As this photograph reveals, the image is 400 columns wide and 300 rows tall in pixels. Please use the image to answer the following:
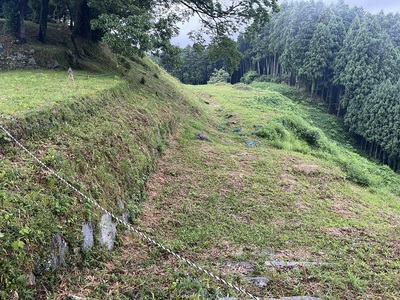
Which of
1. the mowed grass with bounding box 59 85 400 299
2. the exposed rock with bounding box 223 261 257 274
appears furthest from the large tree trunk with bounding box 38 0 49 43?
the exposed rock with bounding box 223 261 257 274

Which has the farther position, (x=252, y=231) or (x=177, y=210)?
(x=177, y=210)

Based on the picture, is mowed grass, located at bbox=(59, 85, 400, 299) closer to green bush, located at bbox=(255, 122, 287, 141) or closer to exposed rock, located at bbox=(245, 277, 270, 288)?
exposed rock, located at bbox=(245, 277, 270, 288)

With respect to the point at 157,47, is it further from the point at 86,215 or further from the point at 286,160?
the point at 86,215

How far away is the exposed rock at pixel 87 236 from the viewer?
4.64 metres

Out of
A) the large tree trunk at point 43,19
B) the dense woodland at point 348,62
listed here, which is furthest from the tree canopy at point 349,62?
the large tree trunk at point 43,19

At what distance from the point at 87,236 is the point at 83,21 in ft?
43.8

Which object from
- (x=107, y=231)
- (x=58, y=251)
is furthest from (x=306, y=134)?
(x=58, y=251)

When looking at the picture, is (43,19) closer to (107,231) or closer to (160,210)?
(160,210)

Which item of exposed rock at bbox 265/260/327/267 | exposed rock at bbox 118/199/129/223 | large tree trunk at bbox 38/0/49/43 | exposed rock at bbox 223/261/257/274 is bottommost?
exposed rock at bbox 223/261/257/274

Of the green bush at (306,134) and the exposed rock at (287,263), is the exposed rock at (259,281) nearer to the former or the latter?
the exposed rock at (287,263)

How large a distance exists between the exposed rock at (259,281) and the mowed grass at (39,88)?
527 cm

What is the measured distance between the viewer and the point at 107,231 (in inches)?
208

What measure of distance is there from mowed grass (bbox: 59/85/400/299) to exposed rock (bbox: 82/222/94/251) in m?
0.35

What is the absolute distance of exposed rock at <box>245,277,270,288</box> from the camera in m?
4.87
